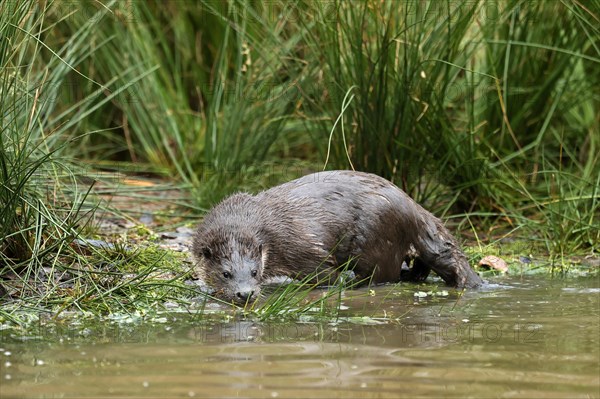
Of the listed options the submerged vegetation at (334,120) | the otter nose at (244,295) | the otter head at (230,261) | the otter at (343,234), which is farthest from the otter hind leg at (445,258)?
the otter nose at (244,295)

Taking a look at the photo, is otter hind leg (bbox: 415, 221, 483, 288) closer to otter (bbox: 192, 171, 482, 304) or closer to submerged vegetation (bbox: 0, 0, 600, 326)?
otter (bbox: 192, 171, 482, 304)

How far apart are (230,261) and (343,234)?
729mm

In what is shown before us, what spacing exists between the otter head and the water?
0.62 meters

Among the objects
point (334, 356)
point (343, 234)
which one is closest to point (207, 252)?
point (343, 234)

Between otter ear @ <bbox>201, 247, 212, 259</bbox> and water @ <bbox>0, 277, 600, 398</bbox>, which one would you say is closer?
water @ <bbox>0, 277, 600, 398</bbox>

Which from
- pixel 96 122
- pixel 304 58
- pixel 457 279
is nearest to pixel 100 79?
pixel 96 122

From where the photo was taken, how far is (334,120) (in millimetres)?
6668

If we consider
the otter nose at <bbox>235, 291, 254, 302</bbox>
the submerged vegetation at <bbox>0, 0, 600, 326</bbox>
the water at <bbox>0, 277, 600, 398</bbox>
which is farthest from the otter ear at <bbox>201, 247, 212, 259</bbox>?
the water at <bbox>0, 277, 600, 398</bbox>

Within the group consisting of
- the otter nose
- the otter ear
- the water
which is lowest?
the otter nose

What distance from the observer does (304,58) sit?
7176 mm

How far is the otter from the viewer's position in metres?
5.54

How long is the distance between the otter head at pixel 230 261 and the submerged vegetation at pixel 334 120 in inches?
8.1

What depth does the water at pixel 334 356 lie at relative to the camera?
128 inches

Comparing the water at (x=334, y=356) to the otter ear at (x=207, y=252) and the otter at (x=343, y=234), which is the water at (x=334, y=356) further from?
the otter ear at (x=207, y=252)
